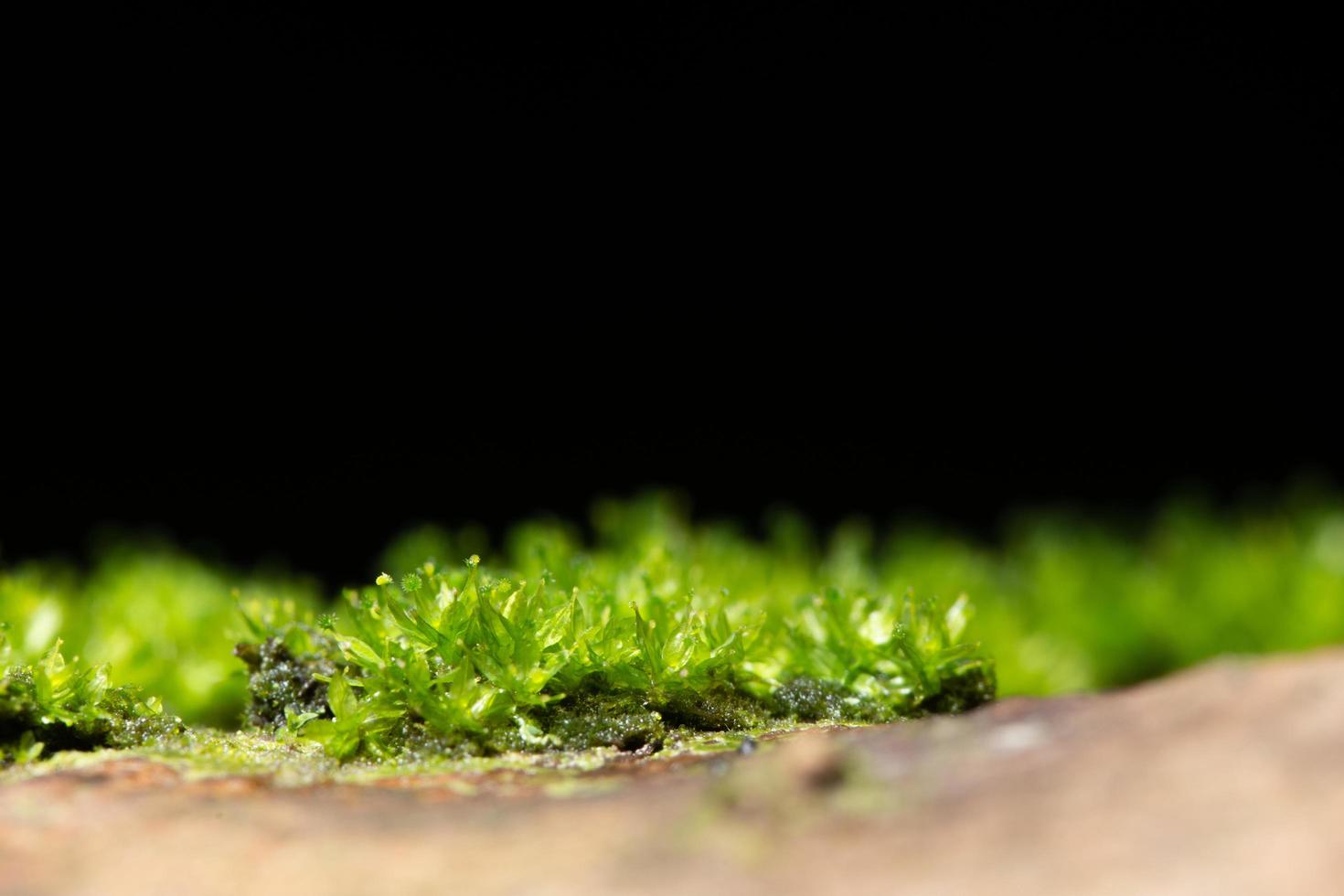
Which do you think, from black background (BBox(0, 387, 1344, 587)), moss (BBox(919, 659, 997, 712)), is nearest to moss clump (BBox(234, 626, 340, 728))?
moss (BBox(919, 659, 997, 712))

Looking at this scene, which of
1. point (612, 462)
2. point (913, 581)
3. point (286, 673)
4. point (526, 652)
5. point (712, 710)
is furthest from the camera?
point (612, 462)

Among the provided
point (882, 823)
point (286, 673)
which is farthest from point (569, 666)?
point (882, 823)

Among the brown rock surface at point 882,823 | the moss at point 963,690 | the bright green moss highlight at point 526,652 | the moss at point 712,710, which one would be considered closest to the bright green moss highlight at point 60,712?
the bright green moss highlight at point 526,652

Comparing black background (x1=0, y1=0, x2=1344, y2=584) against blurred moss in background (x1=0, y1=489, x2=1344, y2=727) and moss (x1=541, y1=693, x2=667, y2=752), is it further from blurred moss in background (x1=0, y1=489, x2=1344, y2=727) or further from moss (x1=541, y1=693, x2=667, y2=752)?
moss (x1=541, y1=693, x2=667, y2=752)

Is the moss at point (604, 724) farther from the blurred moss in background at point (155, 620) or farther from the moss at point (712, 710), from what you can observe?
the blurred moss in background at point (155, 620)

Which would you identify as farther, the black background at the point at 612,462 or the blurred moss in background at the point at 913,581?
the black background at the point at 612,462

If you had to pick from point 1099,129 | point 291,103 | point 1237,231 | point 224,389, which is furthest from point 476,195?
point 1237,231

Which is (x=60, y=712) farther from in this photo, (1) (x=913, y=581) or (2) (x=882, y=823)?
(1) (x=913, y=581)
